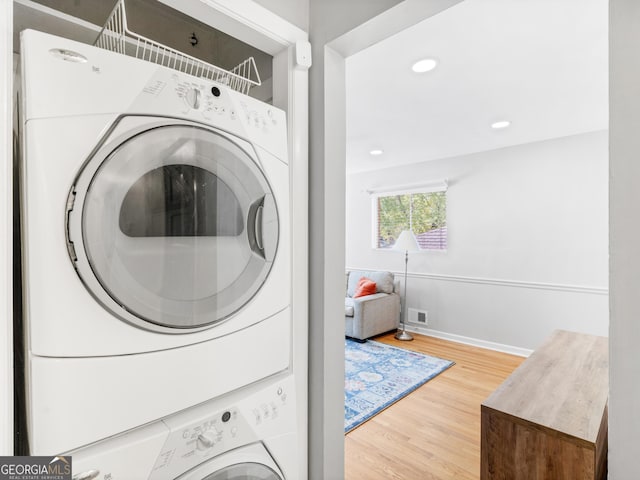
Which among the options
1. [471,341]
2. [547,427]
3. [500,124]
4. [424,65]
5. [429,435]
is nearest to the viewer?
[547,427]

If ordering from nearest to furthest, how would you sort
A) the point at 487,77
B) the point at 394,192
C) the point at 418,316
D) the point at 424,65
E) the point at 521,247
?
1. the point at 424,65
2. the point at 487,77
3. the point at 521,247
4. the point at 418,316
5. the point at 394,192

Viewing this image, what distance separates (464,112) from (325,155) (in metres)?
1.95

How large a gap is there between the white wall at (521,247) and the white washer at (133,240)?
3.60 metres

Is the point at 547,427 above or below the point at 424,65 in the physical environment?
below

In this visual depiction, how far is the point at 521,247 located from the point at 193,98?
3911 millimetres

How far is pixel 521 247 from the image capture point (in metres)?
3.76

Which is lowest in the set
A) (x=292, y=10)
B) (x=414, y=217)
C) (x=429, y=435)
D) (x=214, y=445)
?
(x=429, y=435)

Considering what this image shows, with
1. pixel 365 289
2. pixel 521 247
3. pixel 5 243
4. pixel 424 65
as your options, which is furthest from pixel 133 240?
pixel 521 247

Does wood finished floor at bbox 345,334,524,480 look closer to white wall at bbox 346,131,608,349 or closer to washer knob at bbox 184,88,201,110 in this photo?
white wall at bbox 346,131,608,349

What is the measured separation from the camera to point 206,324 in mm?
953

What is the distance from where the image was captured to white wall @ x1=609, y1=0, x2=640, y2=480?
24.4 inches

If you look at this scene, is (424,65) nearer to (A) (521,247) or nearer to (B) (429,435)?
(B) (429,435)

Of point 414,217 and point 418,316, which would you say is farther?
point 414,217

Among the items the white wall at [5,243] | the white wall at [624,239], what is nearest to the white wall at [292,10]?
the white wall at [5,243]
